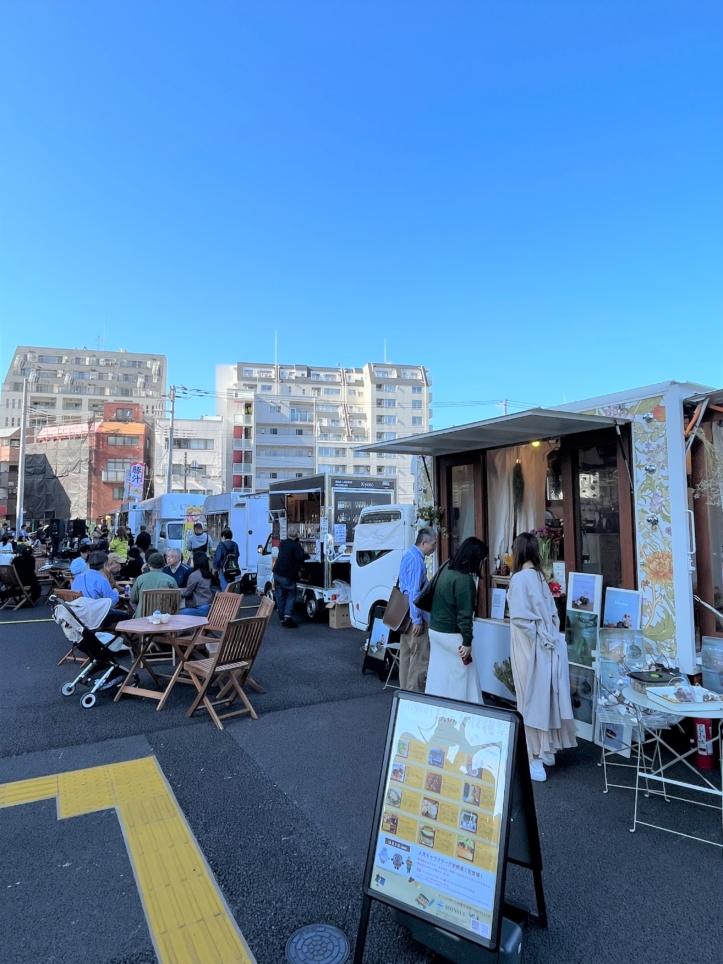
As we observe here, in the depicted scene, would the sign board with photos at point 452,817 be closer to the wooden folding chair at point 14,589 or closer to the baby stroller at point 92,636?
the baby stroller at point 92,636

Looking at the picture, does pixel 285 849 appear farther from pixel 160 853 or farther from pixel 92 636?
pixel 92 636

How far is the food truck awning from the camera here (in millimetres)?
4434

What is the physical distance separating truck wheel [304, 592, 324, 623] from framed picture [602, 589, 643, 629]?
6.44m

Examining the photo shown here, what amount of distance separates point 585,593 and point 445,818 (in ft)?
9.77

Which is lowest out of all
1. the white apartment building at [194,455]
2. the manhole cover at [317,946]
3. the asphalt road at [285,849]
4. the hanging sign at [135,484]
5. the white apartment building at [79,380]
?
the asphalt road at [285,849]

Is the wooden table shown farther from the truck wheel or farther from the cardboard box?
the truck wheel

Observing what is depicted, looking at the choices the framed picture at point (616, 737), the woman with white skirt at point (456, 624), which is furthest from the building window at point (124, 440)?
the framed picture at point (616, 737)

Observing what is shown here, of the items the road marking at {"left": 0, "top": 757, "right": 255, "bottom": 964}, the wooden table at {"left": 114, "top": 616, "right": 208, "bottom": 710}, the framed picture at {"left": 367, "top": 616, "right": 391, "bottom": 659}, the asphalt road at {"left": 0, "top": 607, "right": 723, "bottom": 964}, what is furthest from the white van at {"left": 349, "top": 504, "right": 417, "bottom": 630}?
the road marking at {"left": 0, "top": 757, "right": 255, "bottom": 964}

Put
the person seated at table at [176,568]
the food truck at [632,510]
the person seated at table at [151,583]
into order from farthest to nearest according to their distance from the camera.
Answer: the person seated at table at [176,568], the person seated at table at [151,583], the food truck at [632,510]

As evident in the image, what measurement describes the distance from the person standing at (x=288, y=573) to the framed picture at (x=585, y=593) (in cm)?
559

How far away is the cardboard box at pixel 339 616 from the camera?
9711 mm

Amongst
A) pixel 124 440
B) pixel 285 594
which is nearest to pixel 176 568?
pixel 285 594

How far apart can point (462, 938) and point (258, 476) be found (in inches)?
2130

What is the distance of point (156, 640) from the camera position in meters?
6.32
